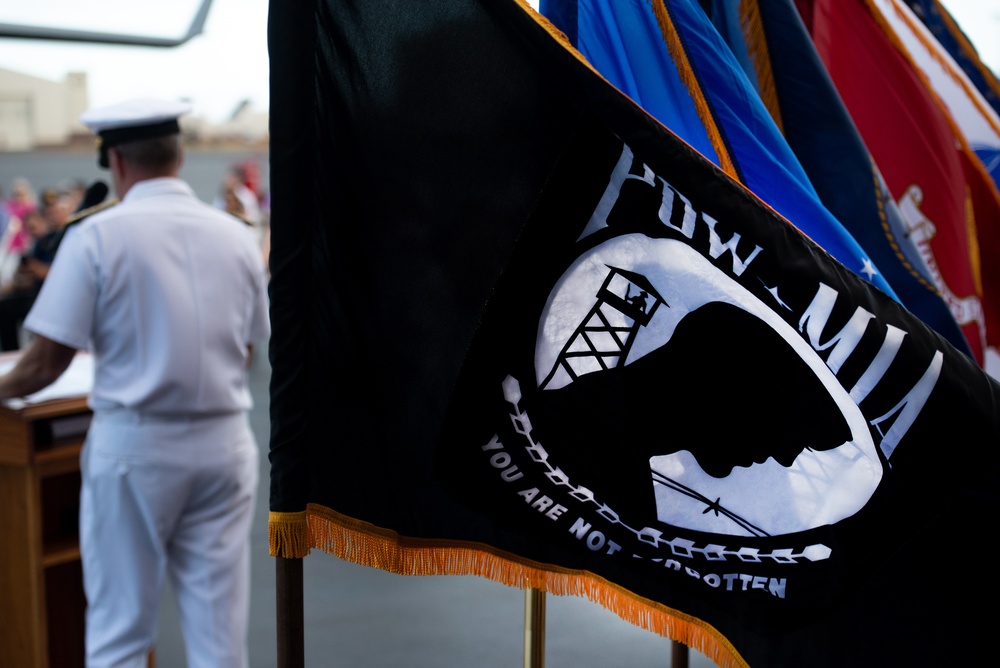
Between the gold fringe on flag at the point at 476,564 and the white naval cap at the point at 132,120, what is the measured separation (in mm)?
1165

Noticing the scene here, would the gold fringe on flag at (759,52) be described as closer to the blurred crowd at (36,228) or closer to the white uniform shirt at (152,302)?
the blurred crowd at (36,228)

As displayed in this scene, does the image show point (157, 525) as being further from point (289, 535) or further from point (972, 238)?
point (972, 238)

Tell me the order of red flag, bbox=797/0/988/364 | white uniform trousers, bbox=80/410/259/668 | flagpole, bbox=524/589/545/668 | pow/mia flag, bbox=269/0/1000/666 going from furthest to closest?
white uniform trousers, bbox=80/410/259/668, red flag, bbox=797/0/988/364, flagpole, bbox=524/589/545/668, pow/mia flag, bbox=269/0/1000/666

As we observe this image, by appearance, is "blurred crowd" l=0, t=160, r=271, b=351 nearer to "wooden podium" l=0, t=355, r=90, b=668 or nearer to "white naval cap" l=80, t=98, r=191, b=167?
"white naval cap" l=80, t=98, r=191, b=167

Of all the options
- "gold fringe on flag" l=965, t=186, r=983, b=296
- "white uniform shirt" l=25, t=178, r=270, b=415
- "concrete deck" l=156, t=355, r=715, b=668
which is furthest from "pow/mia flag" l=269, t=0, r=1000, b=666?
"concrete deck" l=156, t=355, r=715, b=668

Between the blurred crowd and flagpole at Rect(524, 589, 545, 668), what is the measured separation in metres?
0.66

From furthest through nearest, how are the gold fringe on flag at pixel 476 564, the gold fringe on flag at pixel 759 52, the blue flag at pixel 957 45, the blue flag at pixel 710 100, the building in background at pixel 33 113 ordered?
1. the building in background at pixel 33 113
2. the blue flag at pixel 957 45
3. the gold fringe on flag at pixel 759 52
4. the blue flag at pixel 710 100
5. the gold fringe on flag at pixel 476 564

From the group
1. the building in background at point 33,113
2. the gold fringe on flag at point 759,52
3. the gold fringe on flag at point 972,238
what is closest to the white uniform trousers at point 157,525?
the gold fringe on flag at point 759,52

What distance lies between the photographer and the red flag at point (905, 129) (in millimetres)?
1747

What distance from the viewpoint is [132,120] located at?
187cm

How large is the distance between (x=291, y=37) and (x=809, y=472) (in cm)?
72

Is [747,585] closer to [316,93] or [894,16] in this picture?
[316,93]

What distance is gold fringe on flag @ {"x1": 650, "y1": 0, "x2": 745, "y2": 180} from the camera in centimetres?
119

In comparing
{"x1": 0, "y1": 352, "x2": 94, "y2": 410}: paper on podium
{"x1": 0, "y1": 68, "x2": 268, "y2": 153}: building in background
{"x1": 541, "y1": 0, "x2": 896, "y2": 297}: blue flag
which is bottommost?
{"x1": 0, "y1": 68, "x2": 268, "y2": 153}: building in background
